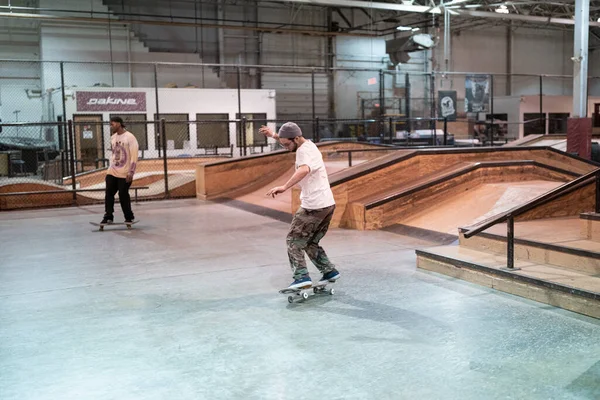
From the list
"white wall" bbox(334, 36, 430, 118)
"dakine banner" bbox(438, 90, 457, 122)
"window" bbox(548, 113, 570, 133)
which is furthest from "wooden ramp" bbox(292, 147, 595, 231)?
"window" bbox(548, 113, 570, 133)

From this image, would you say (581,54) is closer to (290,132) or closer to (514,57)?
(290,132)

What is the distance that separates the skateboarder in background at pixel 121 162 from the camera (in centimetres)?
1045

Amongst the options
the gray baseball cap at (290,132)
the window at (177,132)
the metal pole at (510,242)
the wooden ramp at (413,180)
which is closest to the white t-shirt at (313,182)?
the gray baseball cap at (290,132)

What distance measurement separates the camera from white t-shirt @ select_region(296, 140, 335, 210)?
5828 mm

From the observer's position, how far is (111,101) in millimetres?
24891

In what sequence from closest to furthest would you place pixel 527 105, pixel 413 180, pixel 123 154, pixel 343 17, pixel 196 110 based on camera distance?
1. pixel 123 154
2. pixel 413 180
3. pixel 196 110
4. pixel 527 105
5. pixel 343 17

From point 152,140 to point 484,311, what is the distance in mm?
22578

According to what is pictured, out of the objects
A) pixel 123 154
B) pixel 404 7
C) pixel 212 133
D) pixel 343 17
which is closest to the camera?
pixel 123 154

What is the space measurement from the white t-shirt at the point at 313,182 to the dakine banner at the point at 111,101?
68.0 feet

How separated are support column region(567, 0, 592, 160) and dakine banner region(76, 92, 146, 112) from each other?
16.6m

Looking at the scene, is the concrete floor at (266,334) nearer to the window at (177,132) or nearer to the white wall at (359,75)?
the window at (177,132)

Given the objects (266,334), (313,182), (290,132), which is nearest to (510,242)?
(313,182)

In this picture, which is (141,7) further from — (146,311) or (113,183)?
(146,311)

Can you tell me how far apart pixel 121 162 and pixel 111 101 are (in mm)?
15366
